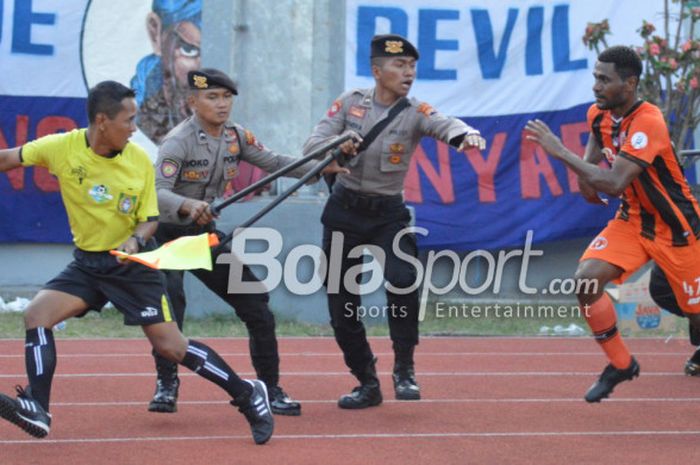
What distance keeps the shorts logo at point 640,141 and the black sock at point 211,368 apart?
2.59m

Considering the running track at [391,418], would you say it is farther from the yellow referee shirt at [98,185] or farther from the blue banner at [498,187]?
the blue banner at [498,187]

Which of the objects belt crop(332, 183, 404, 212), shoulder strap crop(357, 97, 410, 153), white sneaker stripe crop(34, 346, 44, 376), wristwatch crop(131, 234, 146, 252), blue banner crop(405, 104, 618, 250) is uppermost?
shoulder strap crop(357, 97, 410, 153)

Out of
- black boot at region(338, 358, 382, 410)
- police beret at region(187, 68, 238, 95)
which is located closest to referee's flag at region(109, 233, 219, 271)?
police beret at region(187, 68, 238, 95)

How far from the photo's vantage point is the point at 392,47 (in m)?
7.59

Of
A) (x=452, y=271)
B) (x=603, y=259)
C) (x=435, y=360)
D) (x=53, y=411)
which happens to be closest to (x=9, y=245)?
(x=452, y=271)

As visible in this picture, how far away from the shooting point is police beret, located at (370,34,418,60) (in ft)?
24.9

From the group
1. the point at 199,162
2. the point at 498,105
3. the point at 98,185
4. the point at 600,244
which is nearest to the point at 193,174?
the point at 199,162

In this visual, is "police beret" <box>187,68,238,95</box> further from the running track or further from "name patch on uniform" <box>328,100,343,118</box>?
the running track

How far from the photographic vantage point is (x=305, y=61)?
13.8 m

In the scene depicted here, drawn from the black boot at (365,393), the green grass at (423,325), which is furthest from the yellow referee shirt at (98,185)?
the green grass at (423,325)

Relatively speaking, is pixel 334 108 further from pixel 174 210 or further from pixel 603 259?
pixel 603 259

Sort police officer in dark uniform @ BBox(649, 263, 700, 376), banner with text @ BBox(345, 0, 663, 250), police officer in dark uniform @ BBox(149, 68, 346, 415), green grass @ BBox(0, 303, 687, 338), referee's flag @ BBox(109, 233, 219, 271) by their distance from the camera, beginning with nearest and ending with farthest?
referee's flag @ BBox(109, 233, 219, 271)
police officer in dark uniform @ BBox(149, 68, 346, 415)
police officer in dark uniform @ BBox(649, 263, 700, 376)
green grass @ BBox(0, 303, 687, 338)
banner with text @ BBox(345, 0, 663, 250)

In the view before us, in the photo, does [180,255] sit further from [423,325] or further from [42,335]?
[423,325]

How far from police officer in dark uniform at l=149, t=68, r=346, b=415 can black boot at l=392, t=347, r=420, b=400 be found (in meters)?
0.66
